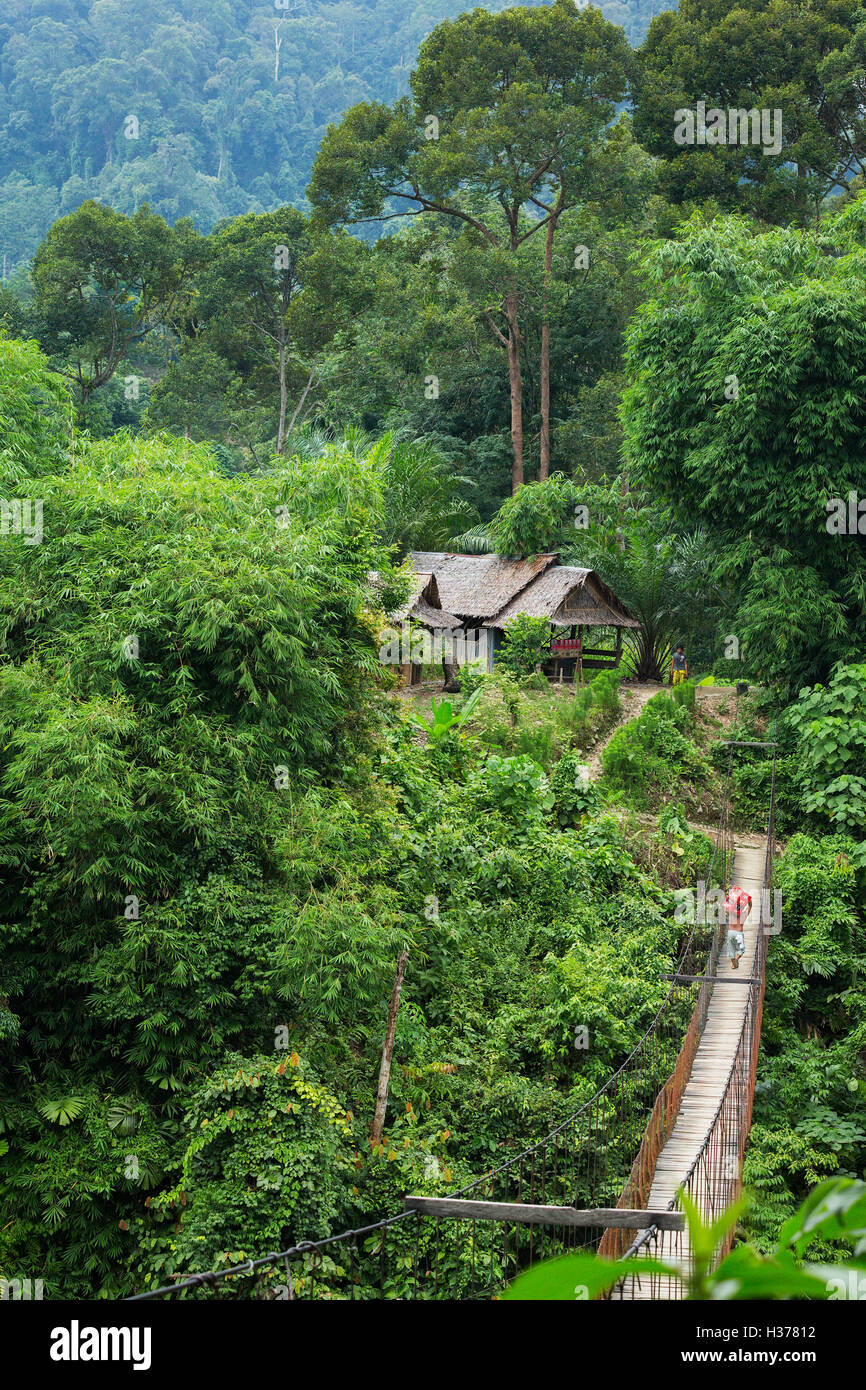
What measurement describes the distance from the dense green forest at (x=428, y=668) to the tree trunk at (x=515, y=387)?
16 cm

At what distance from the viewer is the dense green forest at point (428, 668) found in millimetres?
6953

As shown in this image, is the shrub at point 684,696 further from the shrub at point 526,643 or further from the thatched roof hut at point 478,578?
the thatched roof hut at point 478,578

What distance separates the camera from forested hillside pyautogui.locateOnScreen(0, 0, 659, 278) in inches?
2431

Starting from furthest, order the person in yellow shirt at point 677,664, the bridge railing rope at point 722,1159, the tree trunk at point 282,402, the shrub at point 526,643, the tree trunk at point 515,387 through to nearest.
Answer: the tree trunk at point 282,402 → the tree trunk at point 515,387 → the person in yellow shirt at point 677,664 → the shrub at point 526,643 → the bridge railing rope at point 722,1159

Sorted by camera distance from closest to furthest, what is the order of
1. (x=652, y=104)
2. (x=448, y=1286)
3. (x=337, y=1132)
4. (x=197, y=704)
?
(x=448, y=1286) < (x=337, y=1132) < (x=197, y=704) < (x=652, y=104)

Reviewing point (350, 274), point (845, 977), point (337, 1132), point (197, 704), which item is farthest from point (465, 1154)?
point (350, 274)

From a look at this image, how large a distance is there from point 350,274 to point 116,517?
73.2ft

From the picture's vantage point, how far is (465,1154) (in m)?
8.17

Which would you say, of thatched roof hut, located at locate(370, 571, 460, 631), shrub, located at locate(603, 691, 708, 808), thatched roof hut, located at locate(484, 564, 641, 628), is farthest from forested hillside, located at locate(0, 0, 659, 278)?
shrub, located at locate(603, 691, 708, 808)

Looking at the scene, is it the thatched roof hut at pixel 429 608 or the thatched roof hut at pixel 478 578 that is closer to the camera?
the thatched roof hut at pixel 429 608

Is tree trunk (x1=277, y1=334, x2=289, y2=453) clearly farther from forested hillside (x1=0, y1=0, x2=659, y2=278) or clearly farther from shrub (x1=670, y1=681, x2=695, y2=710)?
forested hillside (x1=0, y1=0, x2=659, y2=278)

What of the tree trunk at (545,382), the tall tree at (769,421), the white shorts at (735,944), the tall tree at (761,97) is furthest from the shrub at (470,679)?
the tall tree at (761,97)

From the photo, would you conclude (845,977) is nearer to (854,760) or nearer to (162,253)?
(854,760)

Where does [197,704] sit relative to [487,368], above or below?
below
